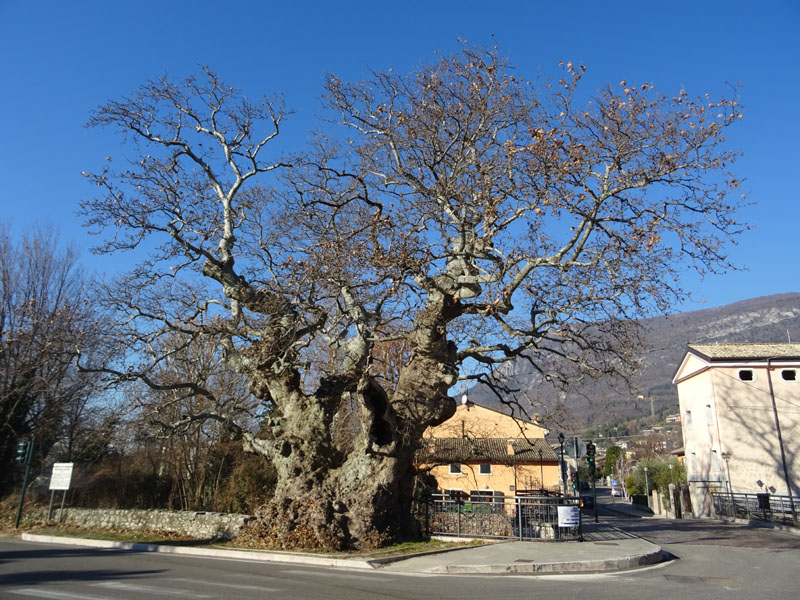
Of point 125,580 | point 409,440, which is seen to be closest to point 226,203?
point 409,440

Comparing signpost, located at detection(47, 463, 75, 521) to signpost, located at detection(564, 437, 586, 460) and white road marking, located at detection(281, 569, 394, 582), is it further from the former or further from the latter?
signpost, located at detection(564, 437, 586, 460)

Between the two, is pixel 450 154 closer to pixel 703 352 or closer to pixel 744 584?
pixel 744 584

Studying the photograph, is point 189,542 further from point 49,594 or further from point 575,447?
point 575,447

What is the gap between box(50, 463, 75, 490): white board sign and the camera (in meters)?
21.6

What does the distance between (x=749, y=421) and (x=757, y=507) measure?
9.80 metres

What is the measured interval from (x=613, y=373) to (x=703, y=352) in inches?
986

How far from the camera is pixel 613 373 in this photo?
1608 centimetres

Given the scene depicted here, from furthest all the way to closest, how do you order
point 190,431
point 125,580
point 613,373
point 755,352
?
1. point 755,352
2. point 190,431
3. point 613,373
4. point 125,580

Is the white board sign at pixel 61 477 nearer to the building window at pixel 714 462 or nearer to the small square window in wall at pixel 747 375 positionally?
the building window at pixel 714 462

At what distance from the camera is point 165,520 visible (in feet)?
63.5

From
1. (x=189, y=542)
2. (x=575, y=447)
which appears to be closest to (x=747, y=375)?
(x=575, y=447)

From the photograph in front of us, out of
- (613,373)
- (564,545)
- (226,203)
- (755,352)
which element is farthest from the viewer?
(755,352)

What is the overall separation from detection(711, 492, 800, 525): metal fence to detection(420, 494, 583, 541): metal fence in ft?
40.8

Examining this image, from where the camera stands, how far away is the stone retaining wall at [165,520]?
678 inches
